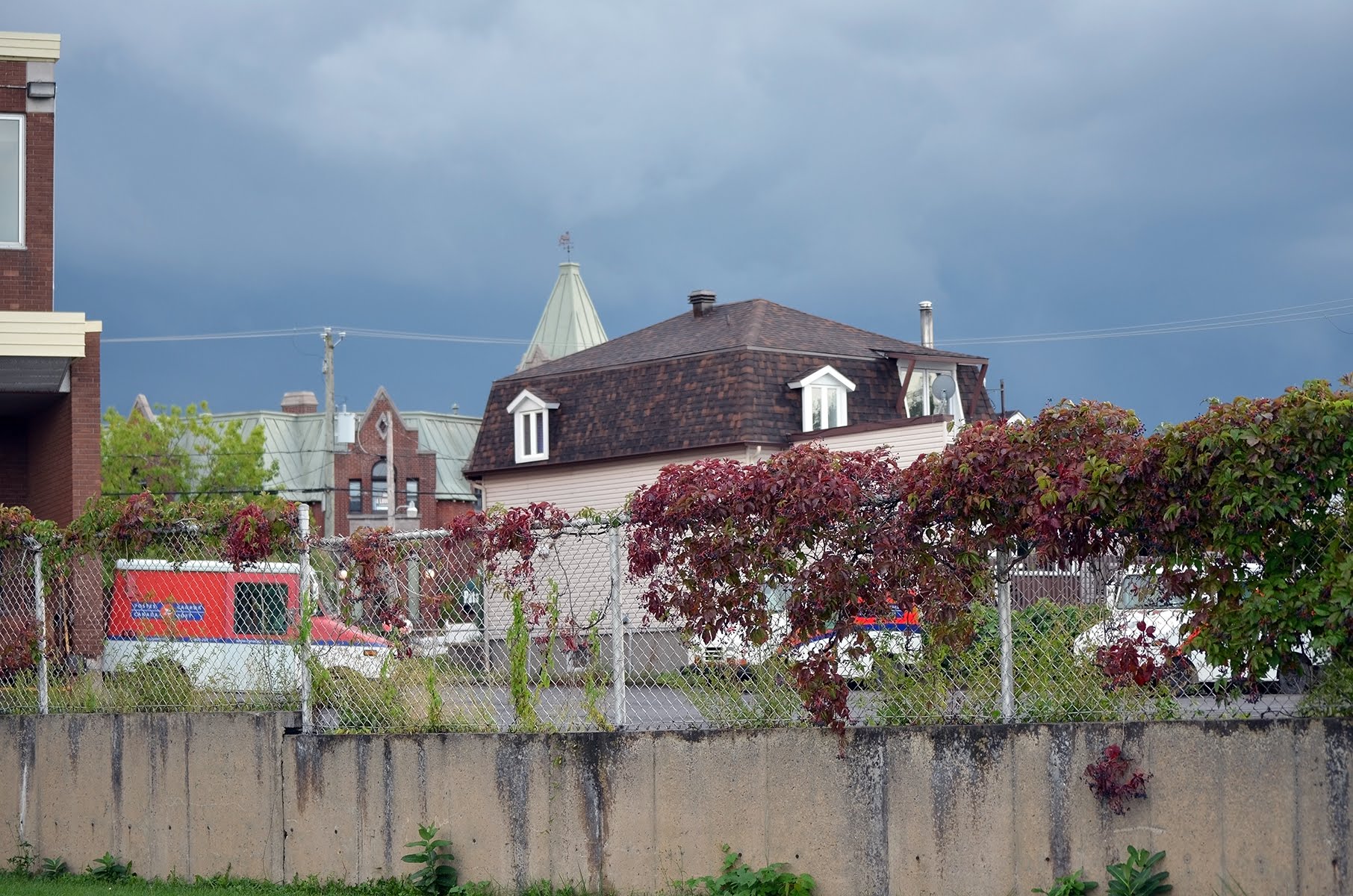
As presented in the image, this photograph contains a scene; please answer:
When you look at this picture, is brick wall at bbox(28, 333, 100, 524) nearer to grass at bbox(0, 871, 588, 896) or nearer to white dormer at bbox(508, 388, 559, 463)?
grass at bbox(0, 871, 588, 896)

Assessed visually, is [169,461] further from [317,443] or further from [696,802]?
[696,802]

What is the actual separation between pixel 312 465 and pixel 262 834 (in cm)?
6067

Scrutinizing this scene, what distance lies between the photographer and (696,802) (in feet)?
26.0

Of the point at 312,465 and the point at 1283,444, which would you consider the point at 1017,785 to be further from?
the point at 312,465

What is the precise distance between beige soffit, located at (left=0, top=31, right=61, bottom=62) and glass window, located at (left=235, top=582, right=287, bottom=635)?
11716 mm

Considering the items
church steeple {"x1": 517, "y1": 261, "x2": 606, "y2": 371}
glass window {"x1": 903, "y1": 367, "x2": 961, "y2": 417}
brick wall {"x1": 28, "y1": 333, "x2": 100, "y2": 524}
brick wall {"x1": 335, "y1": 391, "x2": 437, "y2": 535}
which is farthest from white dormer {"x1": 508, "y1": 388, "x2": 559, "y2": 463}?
church steeple {"x1": 517, "y1": 261, "x2": 606, "y2": 371}

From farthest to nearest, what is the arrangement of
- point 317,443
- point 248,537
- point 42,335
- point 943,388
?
point 317,443, point 943,388, point 42,335, point 248,537

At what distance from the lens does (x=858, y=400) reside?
36.3 meters

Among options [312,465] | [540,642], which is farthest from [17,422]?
[312,465]

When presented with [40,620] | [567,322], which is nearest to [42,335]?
[40,620]

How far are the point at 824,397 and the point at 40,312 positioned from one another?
2074cm

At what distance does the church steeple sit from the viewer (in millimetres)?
75625

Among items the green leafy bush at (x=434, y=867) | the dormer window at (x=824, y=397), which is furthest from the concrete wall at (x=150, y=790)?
the dormer window at (x=824, y=397)

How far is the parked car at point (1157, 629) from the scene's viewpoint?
658 cm
